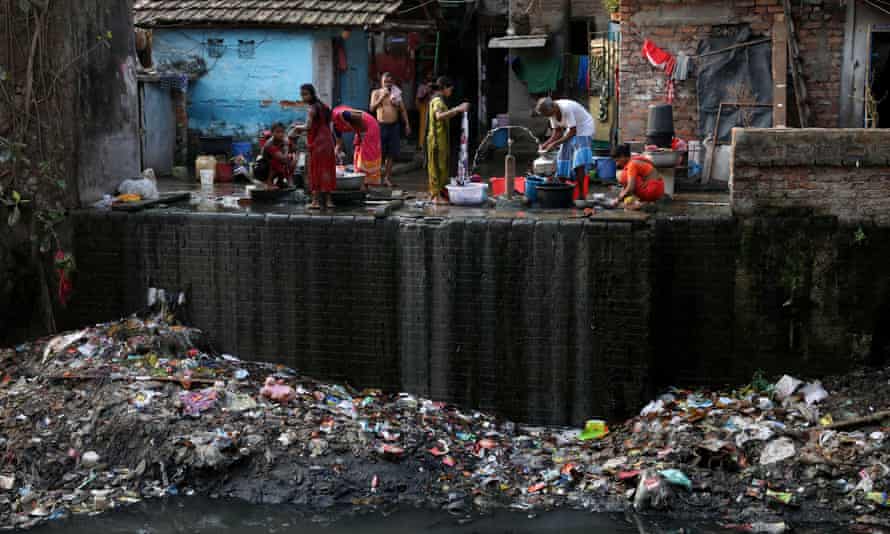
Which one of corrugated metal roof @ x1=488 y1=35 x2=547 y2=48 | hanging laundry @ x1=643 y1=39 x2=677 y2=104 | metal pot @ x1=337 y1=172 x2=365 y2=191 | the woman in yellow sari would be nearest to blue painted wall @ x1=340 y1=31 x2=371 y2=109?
corrugated metal roof @ x1=488 y1=35 x2=547 y2=48

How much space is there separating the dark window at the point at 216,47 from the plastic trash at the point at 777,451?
12293 millimetres

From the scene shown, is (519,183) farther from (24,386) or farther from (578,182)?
(24,386)

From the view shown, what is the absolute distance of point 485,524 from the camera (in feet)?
28.4

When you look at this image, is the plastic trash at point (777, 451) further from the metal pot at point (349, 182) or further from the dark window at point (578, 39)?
the dark window at point (578, 39)

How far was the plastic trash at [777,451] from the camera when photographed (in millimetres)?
9133

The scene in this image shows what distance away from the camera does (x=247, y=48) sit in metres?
18.2

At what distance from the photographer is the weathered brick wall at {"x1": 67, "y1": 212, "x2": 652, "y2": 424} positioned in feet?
34.0

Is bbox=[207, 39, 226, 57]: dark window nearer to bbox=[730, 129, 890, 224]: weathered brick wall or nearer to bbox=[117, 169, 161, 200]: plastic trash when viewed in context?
bbox=[117, 169, 161, 200]: plastic trash

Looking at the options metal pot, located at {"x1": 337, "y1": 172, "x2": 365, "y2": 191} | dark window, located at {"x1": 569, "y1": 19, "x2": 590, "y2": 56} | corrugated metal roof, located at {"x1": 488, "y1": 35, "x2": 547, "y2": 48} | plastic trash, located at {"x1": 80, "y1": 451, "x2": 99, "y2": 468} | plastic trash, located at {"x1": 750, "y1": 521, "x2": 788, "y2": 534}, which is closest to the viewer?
plastic trash, located at {"x1": 750, "y1": 521, "x2": 788, "y2": 534}

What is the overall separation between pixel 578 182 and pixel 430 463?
4491 millimetres

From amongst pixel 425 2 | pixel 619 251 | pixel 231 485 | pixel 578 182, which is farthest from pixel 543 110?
pixel 425 2

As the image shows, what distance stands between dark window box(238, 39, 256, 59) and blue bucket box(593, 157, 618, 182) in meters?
6.78

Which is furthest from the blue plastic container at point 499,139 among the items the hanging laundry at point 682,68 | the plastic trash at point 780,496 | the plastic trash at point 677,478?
the plastic trash at point 780,496

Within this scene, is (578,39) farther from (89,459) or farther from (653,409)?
(89,459)
